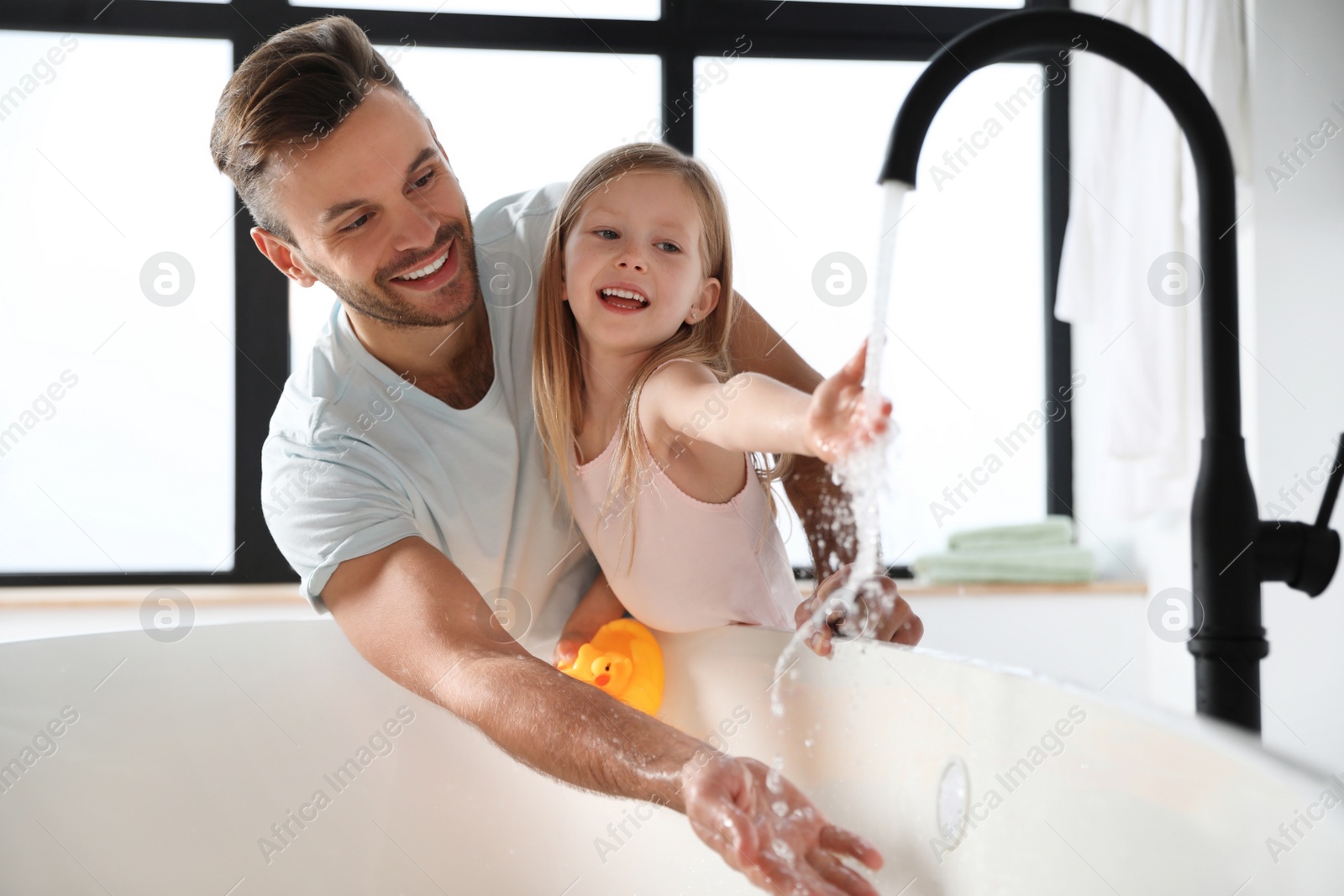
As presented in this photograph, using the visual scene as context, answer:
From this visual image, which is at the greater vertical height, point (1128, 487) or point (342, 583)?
point (342, 583)

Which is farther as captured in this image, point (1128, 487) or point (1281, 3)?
point (1128, 487)

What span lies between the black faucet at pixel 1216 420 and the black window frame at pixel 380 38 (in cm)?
184

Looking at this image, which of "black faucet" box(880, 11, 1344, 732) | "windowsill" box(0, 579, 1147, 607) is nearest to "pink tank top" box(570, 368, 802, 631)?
"black faucet" box(880, 11, 1344, 732)

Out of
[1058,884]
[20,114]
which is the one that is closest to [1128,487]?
[1058,884]

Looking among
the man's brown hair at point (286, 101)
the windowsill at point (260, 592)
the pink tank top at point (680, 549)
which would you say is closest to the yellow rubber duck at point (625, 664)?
the pink tank top at point (680, 549)

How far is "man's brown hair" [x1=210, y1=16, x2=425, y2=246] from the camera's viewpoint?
1049 millimetres

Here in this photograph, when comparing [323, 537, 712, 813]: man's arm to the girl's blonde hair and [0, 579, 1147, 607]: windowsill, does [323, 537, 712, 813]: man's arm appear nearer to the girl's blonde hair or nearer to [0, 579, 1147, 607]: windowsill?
the girl's blonde hair

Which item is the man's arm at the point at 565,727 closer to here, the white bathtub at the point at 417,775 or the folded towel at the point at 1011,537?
the white bathtub at the point at 417,775

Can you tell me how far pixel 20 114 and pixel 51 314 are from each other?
0.45 m

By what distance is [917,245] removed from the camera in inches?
93.2

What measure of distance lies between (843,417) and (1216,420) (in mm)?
223

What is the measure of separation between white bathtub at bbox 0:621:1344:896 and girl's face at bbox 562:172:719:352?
0.37 m

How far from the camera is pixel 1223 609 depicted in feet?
1.85

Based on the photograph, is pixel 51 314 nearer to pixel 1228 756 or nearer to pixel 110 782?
pixel 110 782
